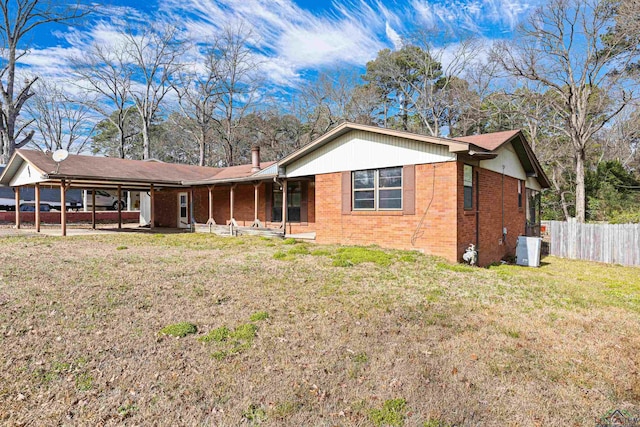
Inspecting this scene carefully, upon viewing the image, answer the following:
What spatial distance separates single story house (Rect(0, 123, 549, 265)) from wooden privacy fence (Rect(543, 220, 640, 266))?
1.41 metres

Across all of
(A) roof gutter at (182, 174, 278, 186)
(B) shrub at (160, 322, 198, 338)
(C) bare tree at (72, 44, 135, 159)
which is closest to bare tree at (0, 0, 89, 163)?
(C) bare tree at (72, 44, 135, 159)

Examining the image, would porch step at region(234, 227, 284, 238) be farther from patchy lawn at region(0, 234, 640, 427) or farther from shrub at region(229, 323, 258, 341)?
shrub at region(229, 323, 258, 341)

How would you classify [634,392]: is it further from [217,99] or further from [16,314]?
[217,99]

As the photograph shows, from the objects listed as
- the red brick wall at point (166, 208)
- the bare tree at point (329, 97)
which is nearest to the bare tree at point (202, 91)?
the bare tree at point (329, 97)

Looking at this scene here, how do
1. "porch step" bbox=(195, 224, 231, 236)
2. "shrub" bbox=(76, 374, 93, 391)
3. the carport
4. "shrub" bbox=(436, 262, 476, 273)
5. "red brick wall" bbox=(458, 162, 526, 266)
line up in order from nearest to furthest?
"shrub" bbox=(76, 374, 93, 391) < "shrub" bbox=(436, 262, 476, 273) < "red brick wall" bbox=(458, 162, 526, 266) < the carport < "porch step" bbox=(195, 224, 231, 236)

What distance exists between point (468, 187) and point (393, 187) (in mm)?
2024

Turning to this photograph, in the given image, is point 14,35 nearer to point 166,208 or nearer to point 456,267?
point 166,208

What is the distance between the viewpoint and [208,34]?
30594 mm

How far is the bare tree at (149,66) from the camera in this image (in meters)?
30.7

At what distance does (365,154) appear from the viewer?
1104 centimetres

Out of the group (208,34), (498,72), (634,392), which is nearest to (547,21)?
(498,72)

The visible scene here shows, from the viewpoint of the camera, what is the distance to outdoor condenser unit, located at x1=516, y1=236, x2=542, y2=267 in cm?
1080

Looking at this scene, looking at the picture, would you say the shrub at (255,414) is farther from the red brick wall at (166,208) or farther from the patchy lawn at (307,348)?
the red brick wall at (166,208)

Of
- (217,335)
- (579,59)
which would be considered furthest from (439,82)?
(217,335)
